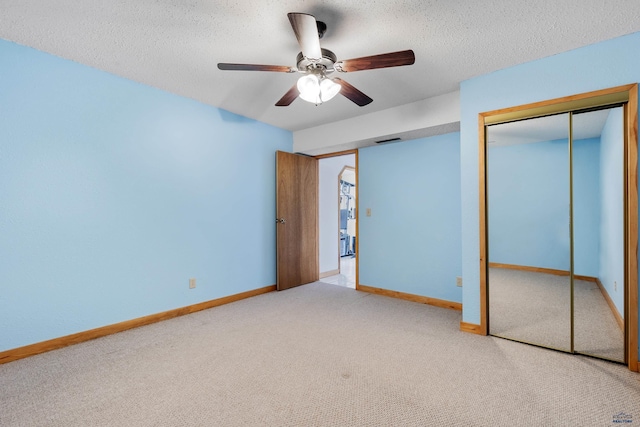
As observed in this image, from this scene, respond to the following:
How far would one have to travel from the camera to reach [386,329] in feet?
9.16

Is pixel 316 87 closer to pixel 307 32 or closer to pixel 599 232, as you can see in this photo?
pixel 307 32

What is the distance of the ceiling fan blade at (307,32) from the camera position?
1.53m

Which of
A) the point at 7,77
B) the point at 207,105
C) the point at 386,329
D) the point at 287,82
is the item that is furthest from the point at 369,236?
the point at 7,77

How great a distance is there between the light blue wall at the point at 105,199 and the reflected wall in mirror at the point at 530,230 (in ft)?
9.72

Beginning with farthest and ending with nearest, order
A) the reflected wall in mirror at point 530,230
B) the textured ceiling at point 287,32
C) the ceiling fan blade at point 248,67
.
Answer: the reflected wall in mirror at point 530,230 < the ceiling fan blade at point 248,67 < the textured ceiling at point 287,32

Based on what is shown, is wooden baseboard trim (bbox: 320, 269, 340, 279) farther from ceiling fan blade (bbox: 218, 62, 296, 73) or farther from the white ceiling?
ceiling fan blade (bbox: 218, 62, 296, 73)

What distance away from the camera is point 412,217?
3852 millimetres

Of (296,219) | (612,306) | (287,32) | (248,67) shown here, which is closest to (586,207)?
(612,306)

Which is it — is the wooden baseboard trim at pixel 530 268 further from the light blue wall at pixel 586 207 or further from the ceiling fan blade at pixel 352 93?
the ceiling fan blade at pixel 352 93

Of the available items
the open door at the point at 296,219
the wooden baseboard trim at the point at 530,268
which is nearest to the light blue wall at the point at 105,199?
the open door at the point at 296,219

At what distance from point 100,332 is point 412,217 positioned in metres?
3.61

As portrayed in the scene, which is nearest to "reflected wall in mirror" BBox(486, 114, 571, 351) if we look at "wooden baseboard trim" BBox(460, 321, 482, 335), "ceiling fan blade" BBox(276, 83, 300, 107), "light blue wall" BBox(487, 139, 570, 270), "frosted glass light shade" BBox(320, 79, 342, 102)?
"light blue wall" BBox(487, 139, 570, 270)

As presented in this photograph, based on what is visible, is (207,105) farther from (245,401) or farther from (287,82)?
(245,401)

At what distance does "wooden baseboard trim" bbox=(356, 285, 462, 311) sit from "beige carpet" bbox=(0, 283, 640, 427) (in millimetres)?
628
